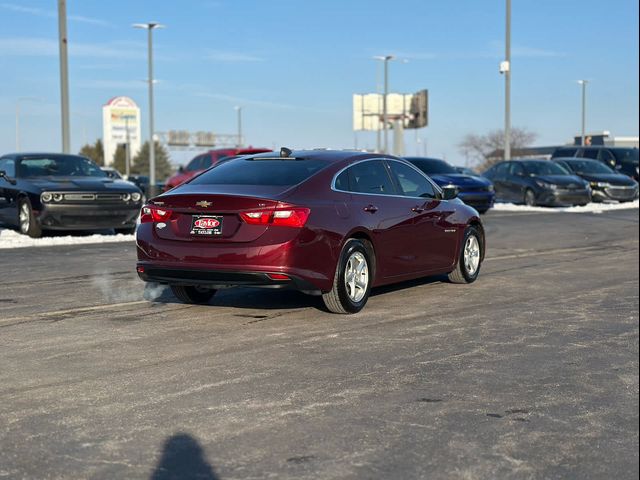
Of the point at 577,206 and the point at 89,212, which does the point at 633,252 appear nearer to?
the point at 89,212

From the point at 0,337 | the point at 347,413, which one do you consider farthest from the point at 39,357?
the point at 347,413

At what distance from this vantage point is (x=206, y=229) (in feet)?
25.6

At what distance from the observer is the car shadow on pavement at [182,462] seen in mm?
3943

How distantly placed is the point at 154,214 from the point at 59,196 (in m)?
7.78

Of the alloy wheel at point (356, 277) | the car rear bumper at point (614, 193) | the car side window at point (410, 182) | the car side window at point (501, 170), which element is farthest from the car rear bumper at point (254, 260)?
the car rear bumper at point (614, 193)

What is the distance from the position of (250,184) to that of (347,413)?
356cm

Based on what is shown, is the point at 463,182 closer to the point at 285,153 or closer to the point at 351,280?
the point at 285,153

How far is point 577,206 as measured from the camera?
29141 millimetres

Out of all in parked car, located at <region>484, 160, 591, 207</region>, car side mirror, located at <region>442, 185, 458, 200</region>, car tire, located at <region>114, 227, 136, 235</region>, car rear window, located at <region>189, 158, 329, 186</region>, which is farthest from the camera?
parked car, located at <region>484, 160, 591, 207</region>

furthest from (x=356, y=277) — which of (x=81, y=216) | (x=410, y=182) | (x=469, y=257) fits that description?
(x=81, y=216)

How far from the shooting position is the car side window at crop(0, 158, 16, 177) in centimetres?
1652

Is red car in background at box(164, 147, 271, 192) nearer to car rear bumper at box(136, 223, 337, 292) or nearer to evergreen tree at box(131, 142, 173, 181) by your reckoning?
car rear bumper at box(136, 223, 337, 292)

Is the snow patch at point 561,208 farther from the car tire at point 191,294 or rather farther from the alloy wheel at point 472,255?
the car tire at point 191,294

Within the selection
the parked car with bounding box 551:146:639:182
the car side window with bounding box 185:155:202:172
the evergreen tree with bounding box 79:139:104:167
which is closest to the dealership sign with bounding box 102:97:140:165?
the evergreen tree with bounding box 79:139:104:167
